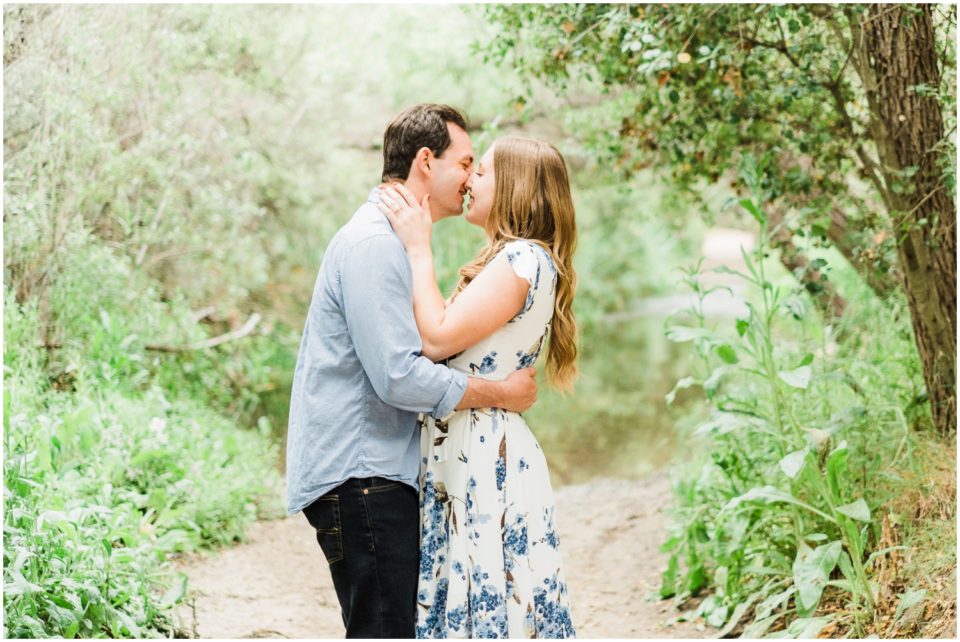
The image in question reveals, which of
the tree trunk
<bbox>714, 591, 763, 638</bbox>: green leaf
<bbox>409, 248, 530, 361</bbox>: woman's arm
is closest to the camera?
<bbox>409, 248, 530, 361</bbox>: woman's arm

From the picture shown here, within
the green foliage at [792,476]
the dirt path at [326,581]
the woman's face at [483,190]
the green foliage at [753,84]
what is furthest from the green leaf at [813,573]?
the woman's face at [483,190]

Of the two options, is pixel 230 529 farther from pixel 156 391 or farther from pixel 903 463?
pixel 903 463

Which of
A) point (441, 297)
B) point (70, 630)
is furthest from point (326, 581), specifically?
point (441, 297)

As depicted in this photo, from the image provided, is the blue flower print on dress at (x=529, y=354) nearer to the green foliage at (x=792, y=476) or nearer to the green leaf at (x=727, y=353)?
the green foliage at (x=792, y=476)

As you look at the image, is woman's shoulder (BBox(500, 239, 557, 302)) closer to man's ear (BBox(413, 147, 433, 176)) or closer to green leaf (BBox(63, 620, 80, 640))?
man's ear (BBox(413, 147, 433, 176))

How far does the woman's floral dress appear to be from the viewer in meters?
2.61

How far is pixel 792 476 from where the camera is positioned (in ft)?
11.8

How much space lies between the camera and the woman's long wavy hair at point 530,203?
2701 millimetres

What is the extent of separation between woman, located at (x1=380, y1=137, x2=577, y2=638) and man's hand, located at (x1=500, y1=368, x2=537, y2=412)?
0.10ft

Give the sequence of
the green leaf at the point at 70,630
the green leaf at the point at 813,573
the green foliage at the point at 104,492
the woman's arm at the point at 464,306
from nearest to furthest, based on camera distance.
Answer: the woman's arm at the point at 464,306 < the green leaf at the point at 70,630 < the green foliage at the point at 104,492 < the green leaf at the point at 813,573

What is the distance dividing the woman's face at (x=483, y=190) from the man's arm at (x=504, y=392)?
0.44 m

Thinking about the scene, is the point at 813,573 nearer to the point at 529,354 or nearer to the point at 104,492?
the point at 529,354

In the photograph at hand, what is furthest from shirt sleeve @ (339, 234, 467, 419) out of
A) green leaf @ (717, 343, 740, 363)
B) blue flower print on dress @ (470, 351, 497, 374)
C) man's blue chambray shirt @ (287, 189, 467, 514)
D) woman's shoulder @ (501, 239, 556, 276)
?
green leaf @ (717, 343, 740, 363)

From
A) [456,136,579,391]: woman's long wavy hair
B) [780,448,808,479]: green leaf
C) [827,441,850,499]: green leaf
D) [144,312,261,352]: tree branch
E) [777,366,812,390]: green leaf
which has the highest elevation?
[456,136,579,391]: woman's long wavy hair
